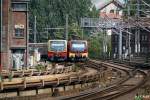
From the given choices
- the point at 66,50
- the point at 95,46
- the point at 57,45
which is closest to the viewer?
the point at 57,45

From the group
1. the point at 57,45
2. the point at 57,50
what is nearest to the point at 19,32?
the point at 57,50

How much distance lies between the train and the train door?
15.7 m

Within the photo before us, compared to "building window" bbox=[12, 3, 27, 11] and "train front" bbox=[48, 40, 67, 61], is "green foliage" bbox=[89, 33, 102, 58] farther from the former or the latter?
A: "building window" bbox=[12, 3, 27, 11]

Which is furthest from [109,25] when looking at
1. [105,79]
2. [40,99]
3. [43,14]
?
[40,99]

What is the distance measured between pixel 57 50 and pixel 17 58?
1870cm

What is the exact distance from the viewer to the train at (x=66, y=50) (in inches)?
2916

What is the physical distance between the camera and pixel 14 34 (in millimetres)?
59156

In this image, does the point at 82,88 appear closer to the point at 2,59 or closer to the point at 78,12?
the point at 2,59

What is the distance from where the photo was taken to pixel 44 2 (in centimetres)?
14038

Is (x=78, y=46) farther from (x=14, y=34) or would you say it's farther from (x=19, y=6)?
(x=19, y=6)

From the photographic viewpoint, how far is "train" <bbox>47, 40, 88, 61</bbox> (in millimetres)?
74062

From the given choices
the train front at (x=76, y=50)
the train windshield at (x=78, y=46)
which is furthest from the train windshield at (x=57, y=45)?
the train windshield at (x=78, y=46)

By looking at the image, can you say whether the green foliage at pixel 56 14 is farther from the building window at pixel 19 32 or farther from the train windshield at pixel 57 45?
the building window at pixel 19 32

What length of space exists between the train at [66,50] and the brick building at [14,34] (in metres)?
14.6
